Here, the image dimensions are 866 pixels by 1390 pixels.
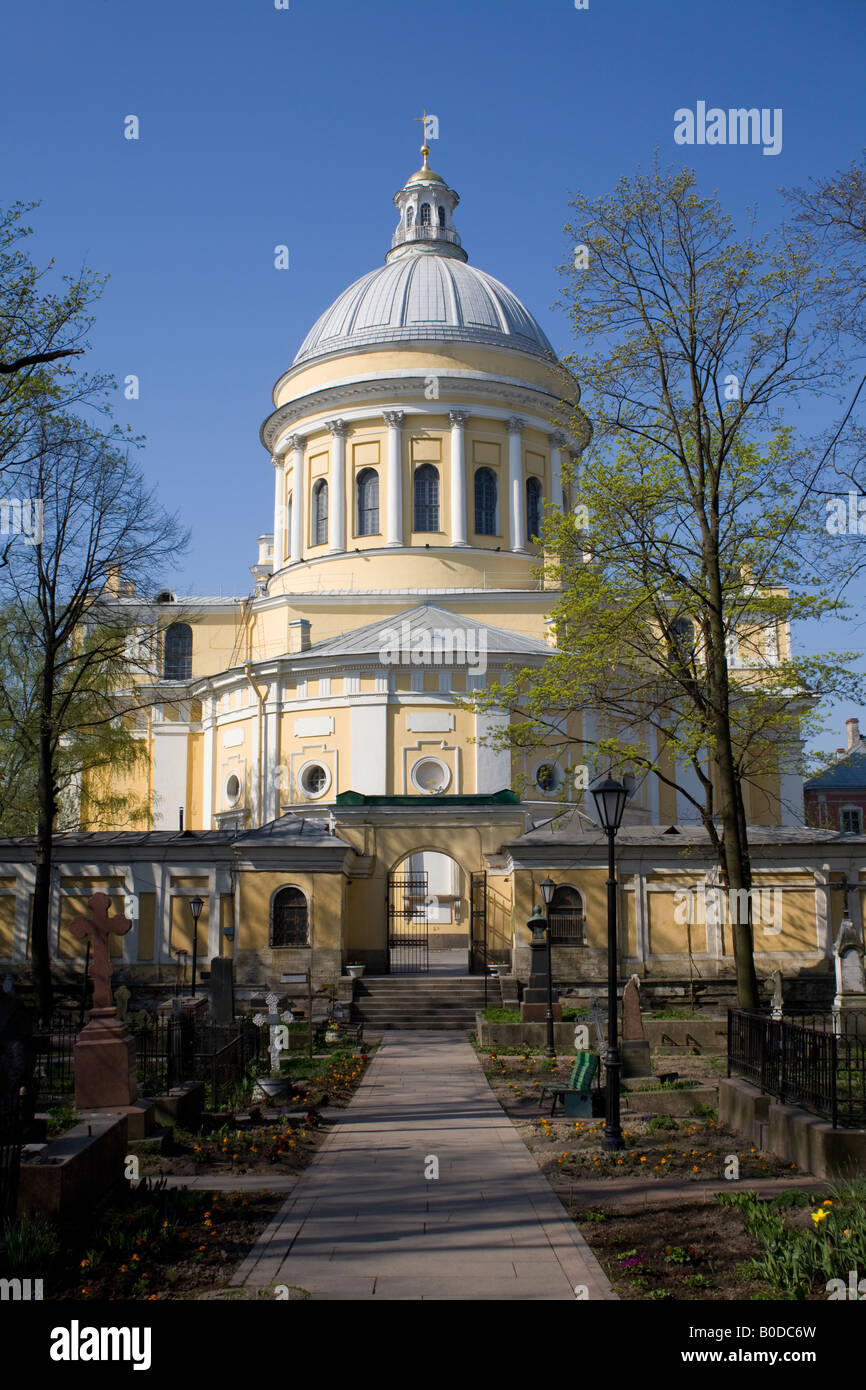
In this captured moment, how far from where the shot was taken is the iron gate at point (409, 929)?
30.6 metres

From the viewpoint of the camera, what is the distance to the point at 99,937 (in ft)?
45.2

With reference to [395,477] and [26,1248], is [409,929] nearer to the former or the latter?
[395,477]

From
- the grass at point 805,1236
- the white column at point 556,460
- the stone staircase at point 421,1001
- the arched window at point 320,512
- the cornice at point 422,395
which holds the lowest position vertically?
the stone staircase at point 421,1001

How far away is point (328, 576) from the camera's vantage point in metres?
45.0

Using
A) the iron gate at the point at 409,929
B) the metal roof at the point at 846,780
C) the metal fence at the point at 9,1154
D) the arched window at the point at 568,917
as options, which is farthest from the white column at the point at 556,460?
the metal fence at the point at 9,1154

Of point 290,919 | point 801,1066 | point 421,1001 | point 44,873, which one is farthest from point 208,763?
point 801,1066

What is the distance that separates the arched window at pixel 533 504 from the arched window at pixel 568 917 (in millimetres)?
22045

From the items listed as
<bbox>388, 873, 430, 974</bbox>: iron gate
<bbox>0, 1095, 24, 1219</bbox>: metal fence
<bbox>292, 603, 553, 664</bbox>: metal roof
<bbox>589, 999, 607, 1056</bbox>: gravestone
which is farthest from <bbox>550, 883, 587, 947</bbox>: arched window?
<bbox>0, 1095, 24, 1219</bbox>: metal fence

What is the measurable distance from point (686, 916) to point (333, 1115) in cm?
1411

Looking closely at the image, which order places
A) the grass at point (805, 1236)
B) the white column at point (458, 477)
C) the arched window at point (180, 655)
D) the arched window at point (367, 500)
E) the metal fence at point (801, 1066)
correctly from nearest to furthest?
1. the grass at point (805, 1236)
2. the metal fence at point (801, 1066)
3. the white column at point (458, 477)
4. the arched window at point (367, 500)
5. the arched window at point (180, 655)

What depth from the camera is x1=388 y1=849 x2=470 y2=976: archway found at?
108ft

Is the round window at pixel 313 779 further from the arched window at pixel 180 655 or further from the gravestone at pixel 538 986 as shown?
the gravestone at pixel 538 986

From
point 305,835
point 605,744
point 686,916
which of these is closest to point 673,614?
point 605,744

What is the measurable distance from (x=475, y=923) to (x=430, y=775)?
25.1 ft
